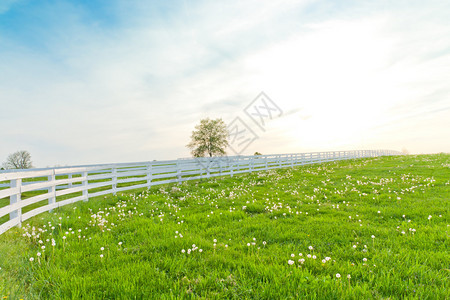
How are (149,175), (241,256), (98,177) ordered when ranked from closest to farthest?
1. (241,256)
2. (98,177)
3. (149,175)

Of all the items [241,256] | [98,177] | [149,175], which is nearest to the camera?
[241,256]

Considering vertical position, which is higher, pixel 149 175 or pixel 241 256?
pixel 149 175

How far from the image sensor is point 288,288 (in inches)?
126

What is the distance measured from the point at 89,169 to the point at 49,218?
416cm

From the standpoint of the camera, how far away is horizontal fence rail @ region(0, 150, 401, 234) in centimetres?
652

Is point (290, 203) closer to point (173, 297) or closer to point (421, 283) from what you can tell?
point (421, 283)

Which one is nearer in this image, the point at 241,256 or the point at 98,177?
the point at 241,256

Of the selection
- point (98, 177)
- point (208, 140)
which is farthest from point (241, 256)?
point (208, 140)

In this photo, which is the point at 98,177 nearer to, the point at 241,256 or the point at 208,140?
the point at 241,256

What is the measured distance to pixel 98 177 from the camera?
1100 centimetres

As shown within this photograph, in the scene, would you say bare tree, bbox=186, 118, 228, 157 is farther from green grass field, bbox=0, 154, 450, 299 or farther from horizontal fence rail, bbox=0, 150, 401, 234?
green grass field, bbox=0, 154, 450, 299

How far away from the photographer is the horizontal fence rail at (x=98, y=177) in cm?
652

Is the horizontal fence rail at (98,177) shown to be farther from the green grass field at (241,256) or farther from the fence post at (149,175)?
the green grass field at (241,256)

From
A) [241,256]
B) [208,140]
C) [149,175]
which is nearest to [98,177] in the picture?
[149,175]
